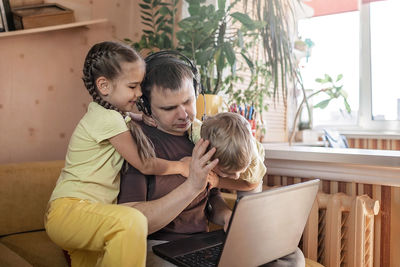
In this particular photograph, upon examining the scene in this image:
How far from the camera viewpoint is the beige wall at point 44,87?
1709 millimetres

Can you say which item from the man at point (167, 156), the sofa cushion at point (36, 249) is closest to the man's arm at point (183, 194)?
the man at point (167, 156)

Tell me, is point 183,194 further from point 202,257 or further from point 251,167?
point 251,167

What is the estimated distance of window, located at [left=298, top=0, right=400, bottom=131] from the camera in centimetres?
386

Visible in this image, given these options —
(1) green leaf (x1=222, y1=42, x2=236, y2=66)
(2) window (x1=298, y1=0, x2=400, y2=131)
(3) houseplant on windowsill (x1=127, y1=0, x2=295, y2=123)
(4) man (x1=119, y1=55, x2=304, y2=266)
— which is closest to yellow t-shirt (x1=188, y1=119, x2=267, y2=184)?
(4) man (x1=119, y1=55, x2=304, y2=266)

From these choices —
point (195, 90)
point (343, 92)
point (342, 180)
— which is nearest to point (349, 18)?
point (343, 92)

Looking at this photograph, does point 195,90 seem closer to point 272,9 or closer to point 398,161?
point 398,161

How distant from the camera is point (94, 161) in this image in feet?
3.44

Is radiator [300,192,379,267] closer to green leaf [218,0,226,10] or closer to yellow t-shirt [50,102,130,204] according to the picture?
yellow t-shirt [50,102,130,204]

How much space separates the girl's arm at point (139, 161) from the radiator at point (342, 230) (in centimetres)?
64

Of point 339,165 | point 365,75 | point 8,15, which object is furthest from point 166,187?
point 365,75

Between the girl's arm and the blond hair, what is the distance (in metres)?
0.15

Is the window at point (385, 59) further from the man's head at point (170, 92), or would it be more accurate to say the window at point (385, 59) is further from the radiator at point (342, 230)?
the man's head at point (170, 92)

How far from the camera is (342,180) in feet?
4.60

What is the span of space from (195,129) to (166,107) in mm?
169
